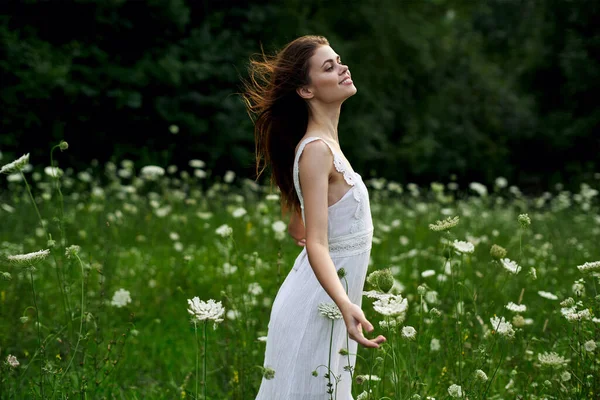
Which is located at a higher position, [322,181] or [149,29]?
[149,29]

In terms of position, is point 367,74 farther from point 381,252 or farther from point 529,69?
point 381,252

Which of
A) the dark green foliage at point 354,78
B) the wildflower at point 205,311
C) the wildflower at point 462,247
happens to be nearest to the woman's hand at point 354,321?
the wildflower at point 205,311

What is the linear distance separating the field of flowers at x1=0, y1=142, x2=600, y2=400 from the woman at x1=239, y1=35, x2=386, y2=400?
7 cm

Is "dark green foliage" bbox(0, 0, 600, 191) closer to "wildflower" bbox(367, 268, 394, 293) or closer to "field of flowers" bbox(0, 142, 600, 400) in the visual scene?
"field of flowers" bbox(0, 142, 600, 400)

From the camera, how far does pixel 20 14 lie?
11828 millimetres

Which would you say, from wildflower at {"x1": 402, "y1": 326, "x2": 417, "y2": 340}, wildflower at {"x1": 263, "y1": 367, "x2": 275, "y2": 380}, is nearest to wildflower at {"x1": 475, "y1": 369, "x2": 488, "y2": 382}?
wildflower at {"x1": 402, "y1": 326, "x2": 417, "y2": 340}

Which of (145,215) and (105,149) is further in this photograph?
(105,149)

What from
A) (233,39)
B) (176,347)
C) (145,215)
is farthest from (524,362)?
(233,39)

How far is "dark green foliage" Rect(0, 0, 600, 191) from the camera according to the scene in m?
12.1

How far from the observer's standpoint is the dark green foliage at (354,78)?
12.1m

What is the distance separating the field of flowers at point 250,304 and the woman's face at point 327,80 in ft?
1.83

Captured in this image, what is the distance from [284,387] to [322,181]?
2.19 ft

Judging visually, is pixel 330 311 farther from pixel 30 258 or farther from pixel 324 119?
pixel 30 258

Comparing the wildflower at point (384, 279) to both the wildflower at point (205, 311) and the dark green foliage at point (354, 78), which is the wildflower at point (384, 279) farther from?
the dark green foliage at point (354, 78)
